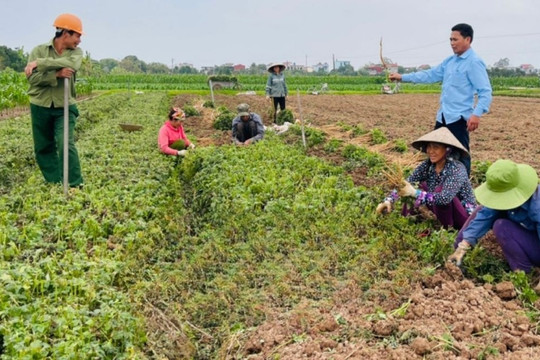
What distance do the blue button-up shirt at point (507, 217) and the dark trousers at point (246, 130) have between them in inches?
261

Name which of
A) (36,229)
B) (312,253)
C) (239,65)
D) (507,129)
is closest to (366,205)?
(312,253)

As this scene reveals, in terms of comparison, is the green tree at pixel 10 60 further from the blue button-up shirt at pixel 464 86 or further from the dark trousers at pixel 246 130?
the blue button-up shirt at pixel 464 86

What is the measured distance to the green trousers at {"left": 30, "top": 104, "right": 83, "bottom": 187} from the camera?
6.67 meters

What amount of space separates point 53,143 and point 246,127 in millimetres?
4369

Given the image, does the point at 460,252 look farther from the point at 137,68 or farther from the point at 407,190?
the point at 137,68

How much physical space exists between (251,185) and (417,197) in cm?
224

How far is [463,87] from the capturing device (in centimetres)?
620

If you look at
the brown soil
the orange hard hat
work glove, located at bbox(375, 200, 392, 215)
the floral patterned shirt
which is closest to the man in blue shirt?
the floral patterned shirt

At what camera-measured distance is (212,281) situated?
4551mm

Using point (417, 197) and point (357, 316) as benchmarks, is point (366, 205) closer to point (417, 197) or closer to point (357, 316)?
point (417, 197)

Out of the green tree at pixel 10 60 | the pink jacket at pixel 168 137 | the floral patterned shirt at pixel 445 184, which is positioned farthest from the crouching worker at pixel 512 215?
the green tree at pixel 10 60

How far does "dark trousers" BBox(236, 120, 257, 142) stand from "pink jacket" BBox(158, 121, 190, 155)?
135 centimetres

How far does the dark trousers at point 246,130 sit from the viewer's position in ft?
34.6

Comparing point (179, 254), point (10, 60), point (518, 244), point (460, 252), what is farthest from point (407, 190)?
point (10, 60)
